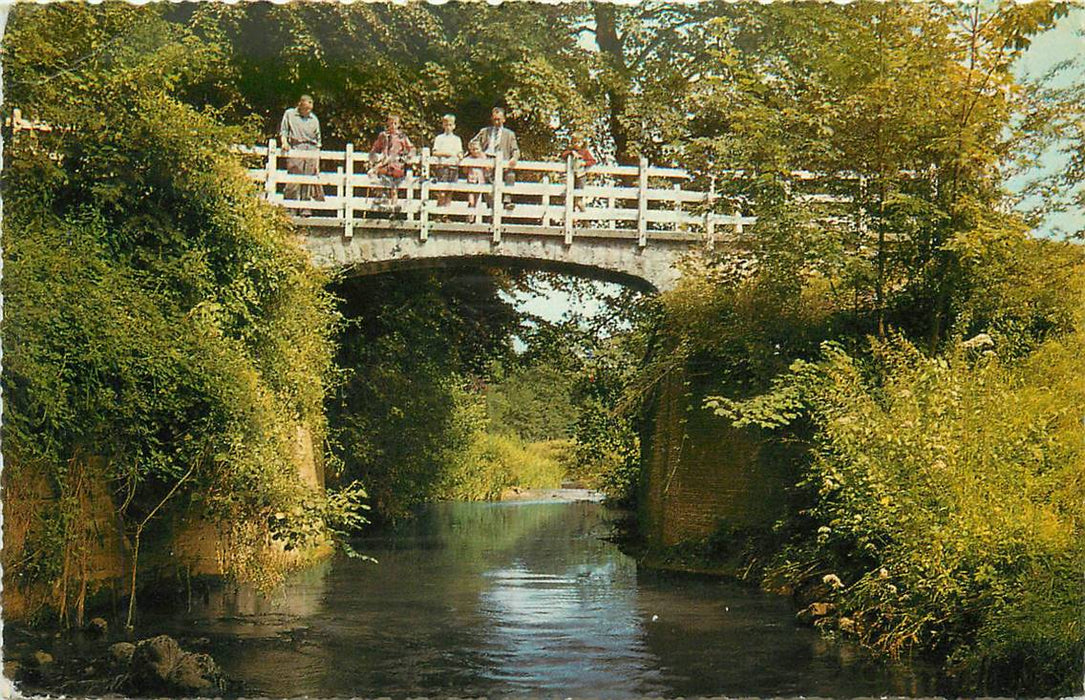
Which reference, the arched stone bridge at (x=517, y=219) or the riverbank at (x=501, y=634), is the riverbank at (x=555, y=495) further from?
the arched stone bridge at (x=517, y=219)

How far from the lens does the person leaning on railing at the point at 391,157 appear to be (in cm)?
1021

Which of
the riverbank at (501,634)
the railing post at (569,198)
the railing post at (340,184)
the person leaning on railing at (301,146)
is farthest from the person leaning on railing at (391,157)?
the riverbank at (501,634)

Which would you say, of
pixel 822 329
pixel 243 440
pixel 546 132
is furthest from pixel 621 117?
pixel 243 440

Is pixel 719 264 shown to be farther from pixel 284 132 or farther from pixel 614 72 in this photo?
pixel 284 132

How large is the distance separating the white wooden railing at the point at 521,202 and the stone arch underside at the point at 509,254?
9cm

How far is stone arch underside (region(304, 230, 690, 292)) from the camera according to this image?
1100cm

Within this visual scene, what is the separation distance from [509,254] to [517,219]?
370 millimetres

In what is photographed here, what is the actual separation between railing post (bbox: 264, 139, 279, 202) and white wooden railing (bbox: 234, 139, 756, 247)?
22 millimetres

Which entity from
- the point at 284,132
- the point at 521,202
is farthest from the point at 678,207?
the point at 284,132

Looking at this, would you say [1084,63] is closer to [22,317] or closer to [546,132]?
[546,132]

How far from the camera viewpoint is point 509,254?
11758 millimetres

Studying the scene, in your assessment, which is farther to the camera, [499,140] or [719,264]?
[719,264]

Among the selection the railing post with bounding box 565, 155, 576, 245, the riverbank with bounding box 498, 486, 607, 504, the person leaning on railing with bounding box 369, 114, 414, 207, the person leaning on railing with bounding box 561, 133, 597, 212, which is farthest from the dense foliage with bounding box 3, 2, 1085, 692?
the riverbank with bounding box 498, 486, 607, 504

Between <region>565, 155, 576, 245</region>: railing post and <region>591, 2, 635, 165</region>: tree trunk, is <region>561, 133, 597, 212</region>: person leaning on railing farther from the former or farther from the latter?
<region>591, 2, 635, 165</region>: tree trunk
